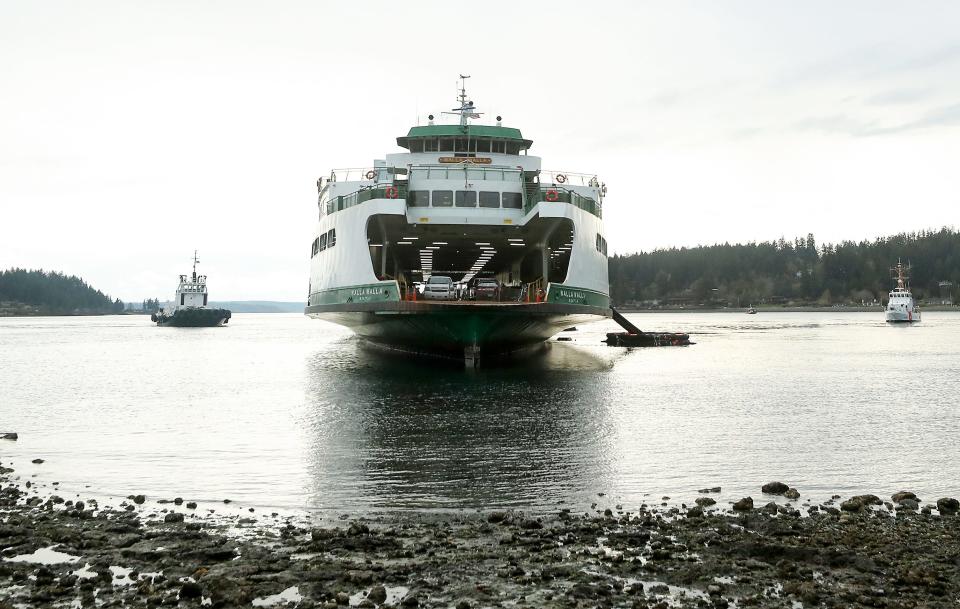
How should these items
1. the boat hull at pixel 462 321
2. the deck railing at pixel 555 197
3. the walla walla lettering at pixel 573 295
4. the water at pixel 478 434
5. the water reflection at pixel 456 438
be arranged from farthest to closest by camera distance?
the deck railing at pixel 555 197 < the walla walla lettering at pixel 573 295 < the boat hull at pixel 462 321 < the water at pixel 478 434 < the water reflection at pixel 456 438

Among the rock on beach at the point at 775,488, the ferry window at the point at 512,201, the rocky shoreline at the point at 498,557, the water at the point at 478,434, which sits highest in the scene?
the ferry window at the point at 512,201

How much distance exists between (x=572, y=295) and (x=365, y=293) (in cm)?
885

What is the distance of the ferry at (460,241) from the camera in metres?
32.2

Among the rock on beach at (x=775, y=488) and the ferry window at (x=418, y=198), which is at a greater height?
the ferry window at (x=418, y=198)

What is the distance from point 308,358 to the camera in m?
48.5

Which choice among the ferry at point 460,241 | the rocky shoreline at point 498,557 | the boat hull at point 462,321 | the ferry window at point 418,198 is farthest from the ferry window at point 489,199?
the rocky shoreline at point 498,557

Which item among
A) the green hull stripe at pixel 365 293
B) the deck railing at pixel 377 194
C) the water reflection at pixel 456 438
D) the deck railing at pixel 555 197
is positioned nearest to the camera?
the water reflection at pixel 456 438

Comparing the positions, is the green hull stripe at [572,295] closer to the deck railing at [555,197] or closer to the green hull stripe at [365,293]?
the deck railing at [555,197]

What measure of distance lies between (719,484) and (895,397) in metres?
16.0

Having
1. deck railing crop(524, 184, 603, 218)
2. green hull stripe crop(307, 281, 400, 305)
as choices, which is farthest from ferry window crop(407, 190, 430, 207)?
green hull stripe crop(307, 281, 400, 305)

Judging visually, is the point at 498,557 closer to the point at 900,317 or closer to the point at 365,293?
the point at 365,293

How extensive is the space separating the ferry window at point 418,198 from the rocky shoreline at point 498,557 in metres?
25.4

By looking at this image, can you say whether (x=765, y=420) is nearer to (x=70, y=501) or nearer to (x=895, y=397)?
(x=895, y=397)

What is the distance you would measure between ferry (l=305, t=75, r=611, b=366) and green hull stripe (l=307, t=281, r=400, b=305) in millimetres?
57
